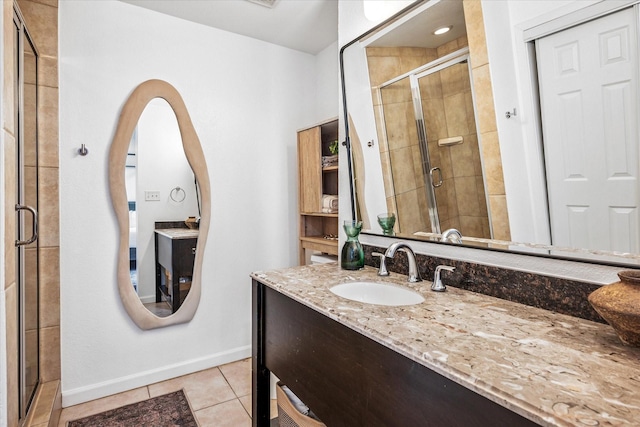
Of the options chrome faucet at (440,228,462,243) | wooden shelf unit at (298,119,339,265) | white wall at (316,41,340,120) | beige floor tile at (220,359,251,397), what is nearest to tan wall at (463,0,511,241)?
chrome faucet at (440,228,462,243)

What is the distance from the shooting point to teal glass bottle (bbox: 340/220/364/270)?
165 cm

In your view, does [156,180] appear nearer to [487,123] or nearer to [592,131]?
[487,123]

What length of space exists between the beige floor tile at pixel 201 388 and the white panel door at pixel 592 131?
6.64 feet

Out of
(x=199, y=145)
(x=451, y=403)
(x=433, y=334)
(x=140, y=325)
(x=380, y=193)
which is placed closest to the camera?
(x=451, y=403)

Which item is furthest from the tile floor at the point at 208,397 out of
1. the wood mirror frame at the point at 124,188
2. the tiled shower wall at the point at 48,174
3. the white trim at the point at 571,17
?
the white trim at the point at 571,17

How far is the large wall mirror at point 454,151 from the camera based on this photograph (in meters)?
0.95

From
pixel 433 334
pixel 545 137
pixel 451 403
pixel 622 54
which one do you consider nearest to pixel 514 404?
pixel 451 403

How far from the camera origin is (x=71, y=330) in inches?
81.0

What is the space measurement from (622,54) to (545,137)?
27cm

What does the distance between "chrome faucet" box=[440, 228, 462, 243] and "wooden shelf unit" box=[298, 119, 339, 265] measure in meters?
1.11

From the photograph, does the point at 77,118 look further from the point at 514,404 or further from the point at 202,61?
the point at 514,404

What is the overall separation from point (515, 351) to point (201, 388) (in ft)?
6.80

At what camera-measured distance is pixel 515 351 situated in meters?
0.77

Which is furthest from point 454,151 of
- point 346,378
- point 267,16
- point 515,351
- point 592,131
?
point 267,16
